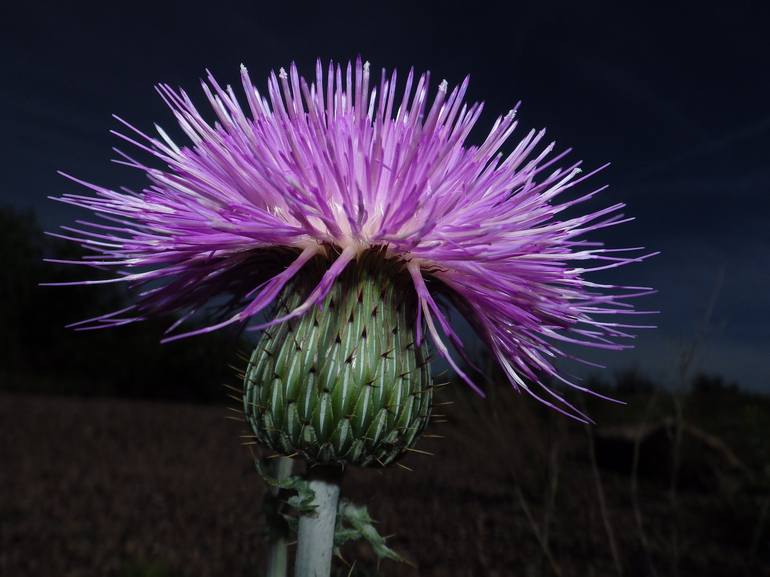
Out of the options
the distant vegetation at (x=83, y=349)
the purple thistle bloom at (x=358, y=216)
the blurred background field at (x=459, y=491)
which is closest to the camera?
the purple thistle bloom at (x=358, y=216)

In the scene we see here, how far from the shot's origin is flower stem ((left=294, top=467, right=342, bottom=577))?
57.3 inches

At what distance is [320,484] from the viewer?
1.51m

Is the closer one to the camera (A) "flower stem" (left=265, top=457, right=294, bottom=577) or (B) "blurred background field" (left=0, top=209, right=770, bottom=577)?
(A) "flower stem" (left=265, top=457, right=294, bottom=577)

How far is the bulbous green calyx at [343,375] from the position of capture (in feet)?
4.85

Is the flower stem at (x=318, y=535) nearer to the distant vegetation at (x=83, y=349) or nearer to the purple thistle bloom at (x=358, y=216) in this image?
the purple thistle bloom at (x=358, y=216)

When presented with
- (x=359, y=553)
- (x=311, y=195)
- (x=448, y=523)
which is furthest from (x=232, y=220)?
(x=448, y=523)

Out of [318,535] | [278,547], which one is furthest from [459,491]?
[318,535]

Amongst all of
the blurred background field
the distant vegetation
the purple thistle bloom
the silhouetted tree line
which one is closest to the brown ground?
the blurred background field

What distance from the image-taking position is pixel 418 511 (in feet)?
23.5

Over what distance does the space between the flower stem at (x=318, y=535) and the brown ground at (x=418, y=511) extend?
173 centimetres

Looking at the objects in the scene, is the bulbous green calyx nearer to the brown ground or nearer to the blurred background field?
the blurred background field

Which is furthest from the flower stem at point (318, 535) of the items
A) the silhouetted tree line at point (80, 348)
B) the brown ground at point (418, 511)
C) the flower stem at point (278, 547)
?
the silhouetted tree line at point (80, 348)

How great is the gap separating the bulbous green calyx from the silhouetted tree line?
15.8 m

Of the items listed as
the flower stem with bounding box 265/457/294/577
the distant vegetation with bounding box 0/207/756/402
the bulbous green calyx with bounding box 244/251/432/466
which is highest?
the distant vegetation with bounding box 0/207/756/402
